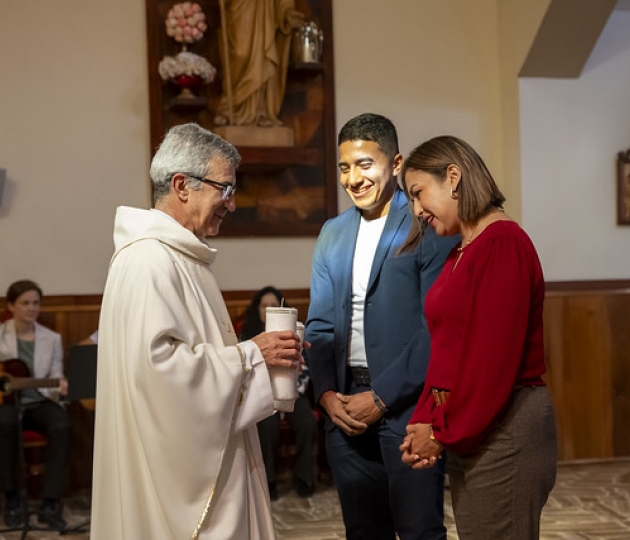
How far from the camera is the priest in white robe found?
202 cm

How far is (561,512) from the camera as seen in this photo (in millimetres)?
4805

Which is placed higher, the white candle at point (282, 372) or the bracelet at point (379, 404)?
the white candle at point (282, 372)

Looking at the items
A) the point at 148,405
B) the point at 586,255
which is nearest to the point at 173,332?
the point at 148,405

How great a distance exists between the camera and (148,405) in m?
2.02

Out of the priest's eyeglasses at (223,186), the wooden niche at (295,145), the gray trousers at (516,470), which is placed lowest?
the gray trousers at (516,470)

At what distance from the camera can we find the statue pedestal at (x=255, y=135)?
224 inches

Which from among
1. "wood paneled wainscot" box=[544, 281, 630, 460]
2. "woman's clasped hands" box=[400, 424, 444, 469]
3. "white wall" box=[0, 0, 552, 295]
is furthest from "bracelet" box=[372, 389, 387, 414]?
"wood paneled wainscot" box=[544, 281, 630, 460]

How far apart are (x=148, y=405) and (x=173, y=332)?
0.17 m

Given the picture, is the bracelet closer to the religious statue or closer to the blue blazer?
the blue blazer

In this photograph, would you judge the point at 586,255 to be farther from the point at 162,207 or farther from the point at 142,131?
the point at 162,207

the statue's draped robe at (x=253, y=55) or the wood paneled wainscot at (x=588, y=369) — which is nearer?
the statue's draped robe at (x=253, y=55)

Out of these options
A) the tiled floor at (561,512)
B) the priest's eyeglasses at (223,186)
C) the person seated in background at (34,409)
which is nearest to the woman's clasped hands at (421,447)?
the priest's eyeglasses at (223,186)

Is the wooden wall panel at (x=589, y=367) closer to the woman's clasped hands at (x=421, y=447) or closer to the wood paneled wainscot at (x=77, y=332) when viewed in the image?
the wood paneled wainscot at (x=77, y=332)

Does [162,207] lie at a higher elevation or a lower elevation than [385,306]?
higher
